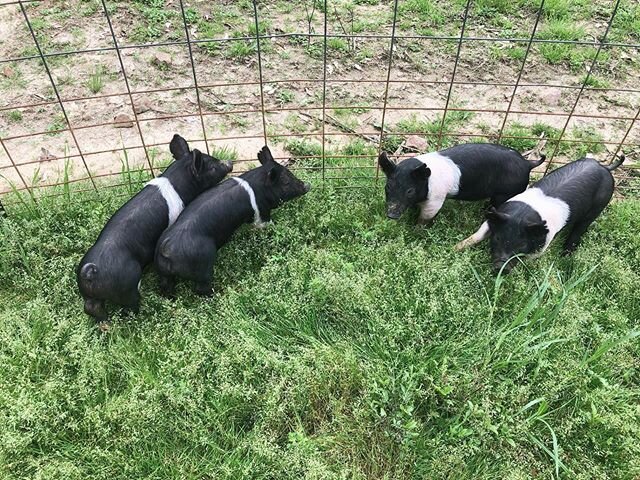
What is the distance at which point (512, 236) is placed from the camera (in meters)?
3.79

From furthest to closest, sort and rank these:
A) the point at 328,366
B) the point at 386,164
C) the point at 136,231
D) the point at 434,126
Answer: the point at 434,126, the point at 386,164, the point at 136,231, the point at 328,366

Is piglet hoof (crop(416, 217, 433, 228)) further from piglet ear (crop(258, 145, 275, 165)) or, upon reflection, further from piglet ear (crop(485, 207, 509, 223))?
piglet ear (crop(258, 145, 275, 165))

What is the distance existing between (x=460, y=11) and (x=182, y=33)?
2957mm

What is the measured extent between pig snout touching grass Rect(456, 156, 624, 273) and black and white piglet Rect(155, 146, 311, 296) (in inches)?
54.1

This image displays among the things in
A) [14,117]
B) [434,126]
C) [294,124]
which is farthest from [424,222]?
[14,117]

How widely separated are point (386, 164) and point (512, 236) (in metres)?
0.96

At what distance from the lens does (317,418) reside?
10.8ft

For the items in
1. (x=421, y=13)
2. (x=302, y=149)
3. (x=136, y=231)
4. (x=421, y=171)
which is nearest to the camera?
(x=136, y=231)

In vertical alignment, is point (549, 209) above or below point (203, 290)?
above

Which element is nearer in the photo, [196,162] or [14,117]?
[196,162]

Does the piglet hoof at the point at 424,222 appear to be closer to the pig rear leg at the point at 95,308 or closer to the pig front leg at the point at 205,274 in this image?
the pig front leg at the point at 205,274

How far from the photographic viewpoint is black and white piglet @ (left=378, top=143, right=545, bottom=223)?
4020 mm

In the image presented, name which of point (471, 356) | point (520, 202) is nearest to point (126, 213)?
point (471, 356)

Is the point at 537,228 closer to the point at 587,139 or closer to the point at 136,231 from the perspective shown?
the point at 587,139
